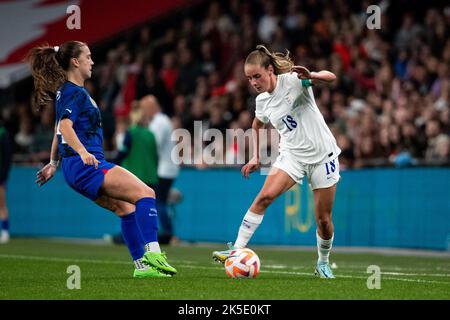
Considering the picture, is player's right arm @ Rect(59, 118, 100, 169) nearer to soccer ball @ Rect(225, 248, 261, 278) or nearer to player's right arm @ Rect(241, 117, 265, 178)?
soccer ball @ Rect(225, 248, 261, 278)

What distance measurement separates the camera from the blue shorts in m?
9.70

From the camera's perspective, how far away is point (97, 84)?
25.5 metres

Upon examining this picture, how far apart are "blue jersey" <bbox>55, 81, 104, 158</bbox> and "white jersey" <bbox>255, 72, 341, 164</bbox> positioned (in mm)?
1881

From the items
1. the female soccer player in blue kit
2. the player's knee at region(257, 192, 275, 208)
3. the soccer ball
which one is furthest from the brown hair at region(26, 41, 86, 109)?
the soccer ball

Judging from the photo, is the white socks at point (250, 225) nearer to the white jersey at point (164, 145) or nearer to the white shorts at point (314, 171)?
the white shorts at point (314, 171)

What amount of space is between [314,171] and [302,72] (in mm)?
1070

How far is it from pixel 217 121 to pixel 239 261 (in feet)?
34.0

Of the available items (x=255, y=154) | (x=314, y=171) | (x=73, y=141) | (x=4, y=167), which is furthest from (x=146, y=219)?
(x=4, y=167)

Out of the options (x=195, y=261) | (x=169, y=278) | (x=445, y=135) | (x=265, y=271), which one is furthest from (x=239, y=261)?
(x=445, y=135)

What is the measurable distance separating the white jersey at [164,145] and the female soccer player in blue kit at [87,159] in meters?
8.10

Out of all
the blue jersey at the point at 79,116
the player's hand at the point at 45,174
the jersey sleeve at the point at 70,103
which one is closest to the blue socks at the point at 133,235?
the blue jersey at the point at 79,116

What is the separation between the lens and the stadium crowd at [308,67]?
17766 millimetres

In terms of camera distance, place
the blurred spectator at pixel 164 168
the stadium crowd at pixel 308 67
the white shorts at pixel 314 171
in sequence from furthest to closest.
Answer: the blurred spectator at pixel 164 168, the stadium crowd at pixel 308 67, the white shorts at pixel 314 171

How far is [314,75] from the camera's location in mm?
9875
